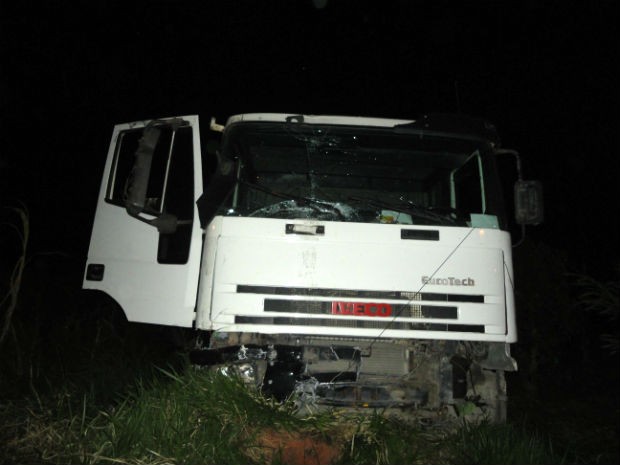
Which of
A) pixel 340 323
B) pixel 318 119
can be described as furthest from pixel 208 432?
pixel 318 119

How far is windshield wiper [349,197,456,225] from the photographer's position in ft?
13.0

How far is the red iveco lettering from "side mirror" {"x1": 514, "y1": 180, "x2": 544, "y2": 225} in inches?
56.2

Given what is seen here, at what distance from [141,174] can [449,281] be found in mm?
2429

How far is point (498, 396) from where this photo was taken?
3.93m

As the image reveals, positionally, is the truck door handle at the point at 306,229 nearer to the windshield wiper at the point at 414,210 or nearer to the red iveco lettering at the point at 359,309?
the windshield wiper at the point at 414,210

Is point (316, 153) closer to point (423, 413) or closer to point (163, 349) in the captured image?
point (423, 413)

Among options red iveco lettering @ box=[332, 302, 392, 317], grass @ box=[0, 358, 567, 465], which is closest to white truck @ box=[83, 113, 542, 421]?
red iveco lettering @ box=[332, 302, 392, 317]

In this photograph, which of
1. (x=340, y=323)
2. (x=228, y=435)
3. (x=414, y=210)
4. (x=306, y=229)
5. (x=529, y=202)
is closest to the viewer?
(x=228, y=435)

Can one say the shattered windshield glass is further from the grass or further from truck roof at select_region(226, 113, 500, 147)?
the grass

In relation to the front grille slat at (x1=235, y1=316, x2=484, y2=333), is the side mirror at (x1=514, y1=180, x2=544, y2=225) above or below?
above

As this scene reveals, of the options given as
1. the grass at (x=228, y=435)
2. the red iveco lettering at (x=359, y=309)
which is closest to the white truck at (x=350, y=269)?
the red iveco lettering at (x=359, y=309)

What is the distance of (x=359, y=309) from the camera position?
12.3 ft

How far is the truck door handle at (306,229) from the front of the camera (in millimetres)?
3842

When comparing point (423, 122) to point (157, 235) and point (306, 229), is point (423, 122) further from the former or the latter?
point (157, 235)
